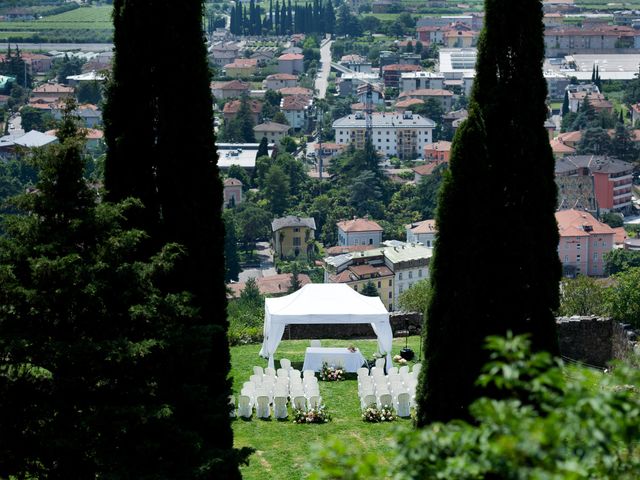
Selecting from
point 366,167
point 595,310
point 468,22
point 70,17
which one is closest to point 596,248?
point 366,167

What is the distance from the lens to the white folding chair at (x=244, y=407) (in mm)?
11219

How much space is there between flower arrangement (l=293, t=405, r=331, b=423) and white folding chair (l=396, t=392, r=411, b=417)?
0.60m

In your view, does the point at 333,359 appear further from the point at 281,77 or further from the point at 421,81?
the point at 281,77

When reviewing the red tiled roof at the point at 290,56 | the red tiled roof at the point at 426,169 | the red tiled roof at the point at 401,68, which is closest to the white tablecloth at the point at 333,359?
the red tiled roof at the point at 426,169

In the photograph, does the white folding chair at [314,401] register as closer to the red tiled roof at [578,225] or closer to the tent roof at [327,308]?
the tent roof at [327,308]

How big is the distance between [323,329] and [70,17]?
441 feet

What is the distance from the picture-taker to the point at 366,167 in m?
75.8

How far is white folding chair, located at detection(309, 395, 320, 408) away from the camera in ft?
37.4

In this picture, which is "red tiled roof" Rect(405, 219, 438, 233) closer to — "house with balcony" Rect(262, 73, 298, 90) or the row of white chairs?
"house with balcony" Rect(262, 73, 298, 90)

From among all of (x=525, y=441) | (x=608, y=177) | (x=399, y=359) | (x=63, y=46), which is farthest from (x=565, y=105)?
(x=525, y=441)

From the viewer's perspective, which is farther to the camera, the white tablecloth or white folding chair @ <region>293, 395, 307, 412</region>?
the white tablecloth

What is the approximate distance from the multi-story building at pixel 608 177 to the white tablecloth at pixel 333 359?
198 ft

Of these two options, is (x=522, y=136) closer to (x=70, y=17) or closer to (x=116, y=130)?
(x=116, y=130)

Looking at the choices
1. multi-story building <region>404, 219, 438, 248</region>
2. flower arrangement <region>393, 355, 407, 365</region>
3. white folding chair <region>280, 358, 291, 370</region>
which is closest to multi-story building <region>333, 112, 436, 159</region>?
multi-story building <region>404, 219, 438, 248</region>
